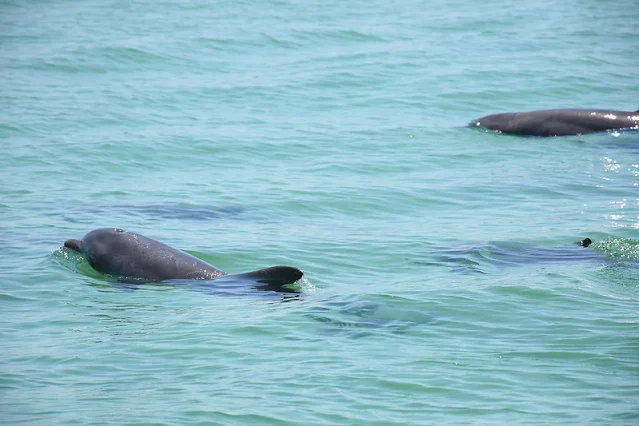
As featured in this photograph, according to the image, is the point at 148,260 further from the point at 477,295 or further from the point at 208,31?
the point at 208,31

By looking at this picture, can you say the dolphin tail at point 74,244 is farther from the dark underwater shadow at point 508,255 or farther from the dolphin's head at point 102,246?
the dark underwater shadow at point 508,255

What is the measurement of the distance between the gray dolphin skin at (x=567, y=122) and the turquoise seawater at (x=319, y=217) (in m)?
0.40

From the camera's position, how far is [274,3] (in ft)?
106

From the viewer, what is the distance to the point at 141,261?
10531 mm

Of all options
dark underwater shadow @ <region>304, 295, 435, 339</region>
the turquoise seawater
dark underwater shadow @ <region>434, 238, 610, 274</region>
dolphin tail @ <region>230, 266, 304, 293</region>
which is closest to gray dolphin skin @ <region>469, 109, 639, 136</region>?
the turquoise seawater

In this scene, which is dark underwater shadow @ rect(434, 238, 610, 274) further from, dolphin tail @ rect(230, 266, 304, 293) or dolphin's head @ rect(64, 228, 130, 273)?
dolphin's head @ rect(64, 228, 130, 273)

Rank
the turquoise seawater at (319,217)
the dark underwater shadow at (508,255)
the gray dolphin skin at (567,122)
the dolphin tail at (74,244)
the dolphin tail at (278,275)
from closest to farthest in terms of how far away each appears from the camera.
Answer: the turquoise seawater at (319,217)
the dolphin tail at (278,275)
the dark underwater shadow at (508,255)
the dolphin tail at (74,244)
the gray dolphin skin at (567,122)

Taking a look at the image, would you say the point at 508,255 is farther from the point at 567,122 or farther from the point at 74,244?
the point at 567,122

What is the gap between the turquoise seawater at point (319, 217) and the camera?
7.61 metres

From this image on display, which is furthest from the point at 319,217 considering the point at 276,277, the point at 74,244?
the point at 276,277

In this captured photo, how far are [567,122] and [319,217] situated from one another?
22.1ft

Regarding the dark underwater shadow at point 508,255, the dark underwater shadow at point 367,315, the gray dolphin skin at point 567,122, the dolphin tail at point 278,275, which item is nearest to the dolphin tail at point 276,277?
the dolphin tail at point 278,275

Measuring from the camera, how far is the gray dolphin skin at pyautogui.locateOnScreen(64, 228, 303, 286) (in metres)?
10.3

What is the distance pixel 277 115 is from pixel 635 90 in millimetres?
8554
